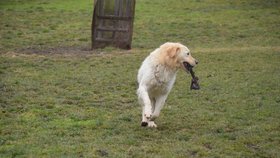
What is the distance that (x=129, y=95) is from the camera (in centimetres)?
1198

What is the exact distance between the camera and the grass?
8148 mm

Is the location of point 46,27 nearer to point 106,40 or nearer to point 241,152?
point 106,40

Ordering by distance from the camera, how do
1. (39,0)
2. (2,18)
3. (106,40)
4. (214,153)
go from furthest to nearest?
1. (39,0)
2. (2,18)
3. (106,40)
4. (214,153)

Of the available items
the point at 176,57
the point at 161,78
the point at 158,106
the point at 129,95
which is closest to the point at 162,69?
the point at 161,78

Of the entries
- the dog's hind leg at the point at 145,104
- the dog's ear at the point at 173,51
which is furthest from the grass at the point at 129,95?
the dog's ear at the point at 173,51

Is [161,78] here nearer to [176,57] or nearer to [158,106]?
[176,57]

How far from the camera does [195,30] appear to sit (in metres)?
23.4

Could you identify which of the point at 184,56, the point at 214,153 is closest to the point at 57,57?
the point at 184,56

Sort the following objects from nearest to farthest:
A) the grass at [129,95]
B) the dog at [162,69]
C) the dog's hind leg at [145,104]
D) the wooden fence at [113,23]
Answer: the grass at [129,95], the dog's hind leg at [145,104], the dog at [162,69], the wooden fence at [113,23]

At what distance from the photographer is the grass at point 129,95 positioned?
8.15 m

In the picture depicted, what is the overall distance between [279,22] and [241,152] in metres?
19.3

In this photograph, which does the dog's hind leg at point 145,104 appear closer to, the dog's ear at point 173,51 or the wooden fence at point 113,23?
the dog's ear at point 173,51

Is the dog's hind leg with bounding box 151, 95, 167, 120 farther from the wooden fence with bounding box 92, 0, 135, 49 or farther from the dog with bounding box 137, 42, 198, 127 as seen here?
the wooden fence with bounding box 92, 0, 135, 49

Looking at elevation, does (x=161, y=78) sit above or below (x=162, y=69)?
below
